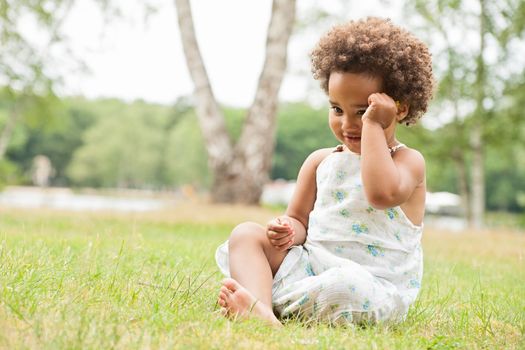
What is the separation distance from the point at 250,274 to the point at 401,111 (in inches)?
37.4

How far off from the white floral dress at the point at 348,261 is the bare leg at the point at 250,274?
0.08m

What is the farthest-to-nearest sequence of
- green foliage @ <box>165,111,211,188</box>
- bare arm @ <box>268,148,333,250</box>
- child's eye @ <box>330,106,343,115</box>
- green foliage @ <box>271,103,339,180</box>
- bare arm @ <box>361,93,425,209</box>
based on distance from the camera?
green foliage @ <box>271,103,339,180</box> < green foliage @ <box>165,111,211,188</box> < bare arm @ <box>268,148,333,250</box> < child's eye @ <box>330,106,343,115</box> < bare arm @ <box>361,93,425,209</box>

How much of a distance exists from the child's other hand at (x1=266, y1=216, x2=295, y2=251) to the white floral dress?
0.26ft

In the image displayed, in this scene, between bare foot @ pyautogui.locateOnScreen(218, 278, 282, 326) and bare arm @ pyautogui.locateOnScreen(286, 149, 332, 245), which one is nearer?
bare foot @ pyautogui.locateOnScreen(218, 278, 282, 326)

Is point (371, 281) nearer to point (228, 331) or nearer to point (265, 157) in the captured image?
point (228, 331)

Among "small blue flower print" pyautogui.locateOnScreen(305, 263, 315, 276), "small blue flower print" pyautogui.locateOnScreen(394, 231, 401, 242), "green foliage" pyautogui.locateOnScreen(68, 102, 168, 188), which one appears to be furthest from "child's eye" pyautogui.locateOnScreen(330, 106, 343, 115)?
"green foliage" pyautogui.locateOnScreen(68, 102, 168, 188)

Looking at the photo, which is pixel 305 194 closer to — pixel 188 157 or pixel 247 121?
pixel 247 121

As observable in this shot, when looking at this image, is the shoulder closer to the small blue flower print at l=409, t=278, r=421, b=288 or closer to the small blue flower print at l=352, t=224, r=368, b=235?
the small blue flower print at l=352, t=224, r=368, b=235

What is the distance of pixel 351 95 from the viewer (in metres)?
2.60

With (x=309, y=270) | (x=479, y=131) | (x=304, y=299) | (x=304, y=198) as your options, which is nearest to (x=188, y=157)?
(x=479, y=131)

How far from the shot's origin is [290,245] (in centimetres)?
277

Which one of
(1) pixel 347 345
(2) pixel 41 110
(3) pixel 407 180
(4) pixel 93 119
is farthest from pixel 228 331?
(4) pixel 93 119

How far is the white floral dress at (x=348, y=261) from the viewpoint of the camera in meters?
2.50

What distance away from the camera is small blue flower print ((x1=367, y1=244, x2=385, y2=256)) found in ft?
8.76
